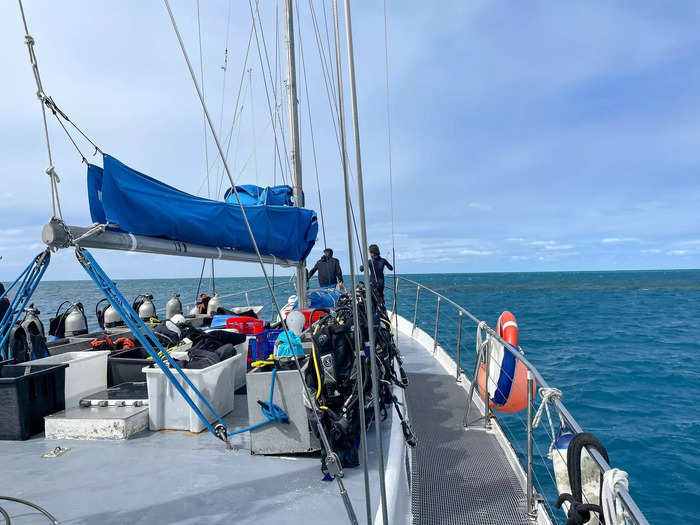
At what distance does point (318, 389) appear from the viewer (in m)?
3.17

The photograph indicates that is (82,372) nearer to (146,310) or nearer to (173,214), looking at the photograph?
(173,214)

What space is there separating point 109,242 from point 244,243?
1.72 m

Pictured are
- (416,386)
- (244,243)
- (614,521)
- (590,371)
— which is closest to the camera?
(614,521)

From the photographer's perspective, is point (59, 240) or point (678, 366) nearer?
point (59, 240)

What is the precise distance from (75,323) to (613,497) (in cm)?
725

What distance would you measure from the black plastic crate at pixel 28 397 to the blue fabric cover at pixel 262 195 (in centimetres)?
319

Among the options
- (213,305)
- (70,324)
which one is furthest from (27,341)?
(213,305)

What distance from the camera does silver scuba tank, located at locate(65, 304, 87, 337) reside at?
6.56 metres

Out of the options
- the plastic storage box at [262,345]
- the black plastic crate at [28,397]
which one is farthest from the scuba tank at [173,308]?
the black plastic crate at [28,397]

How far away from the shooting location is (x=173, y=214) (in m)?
3.98

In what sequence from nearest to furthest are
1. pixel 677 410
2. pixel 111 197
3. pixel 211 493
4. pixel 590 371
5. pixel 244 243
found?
pixel 211 493 → pixel 111 197 → pixel 244 243 → pixel 677 410 → pixel 590 371

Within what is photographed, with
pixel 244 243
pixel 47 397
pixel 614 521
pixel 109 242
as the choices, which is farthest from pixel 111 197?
pixel 614 521

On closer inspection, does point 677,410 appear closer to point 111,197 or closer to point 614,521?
point 614,521

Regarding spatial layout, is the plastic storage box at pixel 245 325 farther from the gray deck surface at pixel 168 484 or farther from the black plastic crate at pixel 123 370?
the gray deck surface at pixel 168 484
